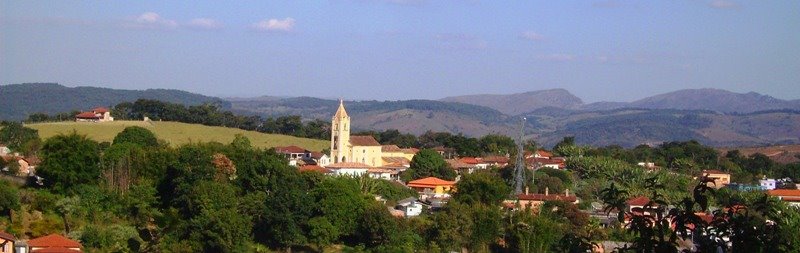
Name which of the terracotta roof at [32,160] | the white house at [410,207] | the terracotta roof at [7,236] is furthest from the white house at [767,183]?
the terracotta roof at [7,236]

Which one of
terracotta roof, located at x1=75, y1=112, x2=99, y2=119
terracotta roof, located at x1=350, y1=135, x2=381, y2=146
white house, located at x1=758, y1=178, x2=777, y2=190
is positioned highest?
terracotta roof, located at x1=75, y1=112, x2=99, y2=119

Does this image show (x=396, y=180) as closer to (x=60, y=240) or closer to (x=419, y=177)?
(x=419, y=177)

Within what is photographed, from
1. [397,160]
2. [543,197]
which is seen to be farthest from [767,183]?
[543,197]

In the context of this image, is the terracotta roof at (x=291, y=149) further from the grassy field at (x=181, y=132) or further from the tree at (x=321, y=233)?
the tree at (x=321, y=233)

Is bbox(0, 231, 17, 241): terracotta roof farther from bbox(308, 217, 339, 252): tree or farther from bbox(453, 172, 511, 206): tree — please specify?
bbox(453, 172, 511, 206): tree

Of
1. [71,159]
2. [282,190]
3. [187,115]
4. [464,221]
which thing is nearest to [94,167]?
[71,159]

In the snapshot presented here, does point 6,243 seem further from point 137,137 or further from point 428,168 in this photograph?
point 428,168

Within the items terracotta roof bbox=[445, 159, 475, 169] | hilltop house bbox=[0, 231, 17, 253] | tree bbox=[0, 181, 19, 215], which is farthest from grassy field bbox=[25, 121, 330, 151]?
hilltop house bbox=[0, 231, 17, 253]
